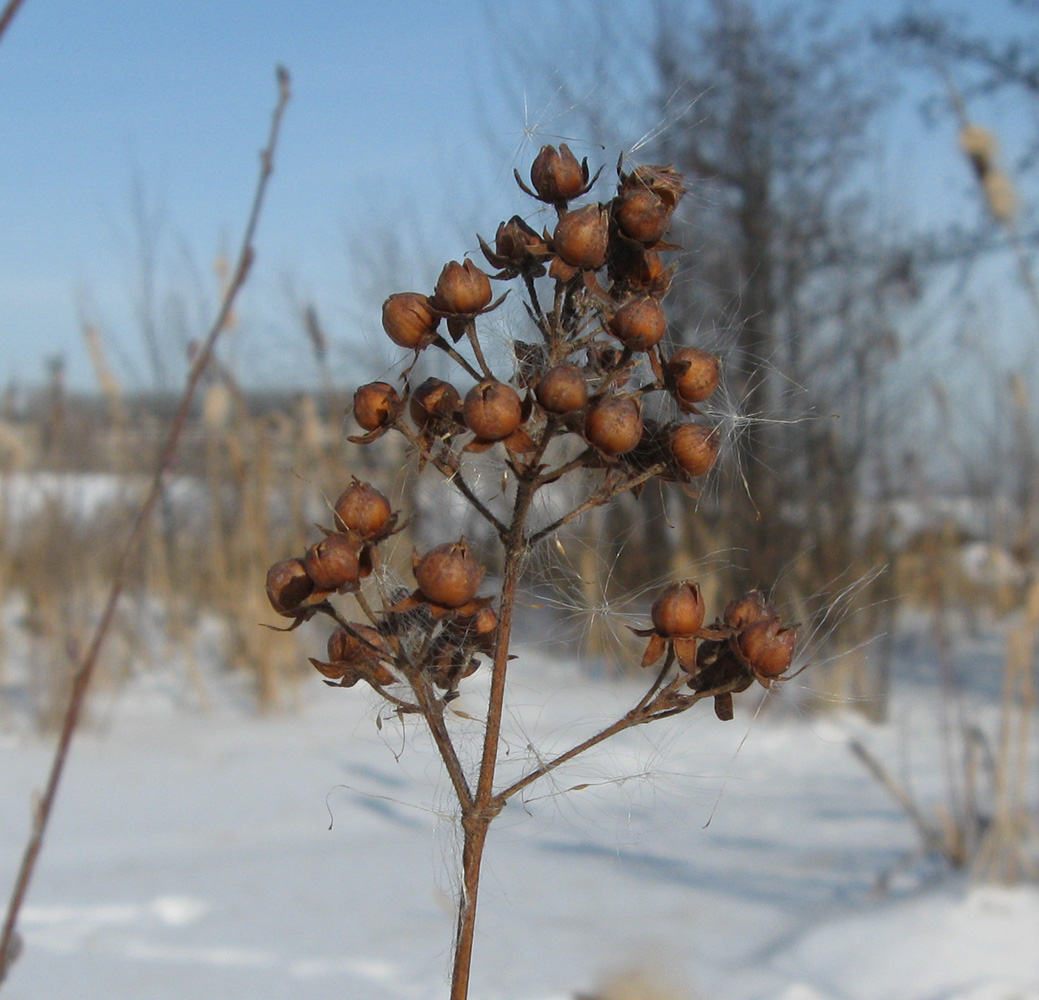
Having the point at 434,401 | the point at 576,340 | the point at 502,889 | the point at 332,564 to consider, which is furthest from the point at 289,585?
the point at 502,889

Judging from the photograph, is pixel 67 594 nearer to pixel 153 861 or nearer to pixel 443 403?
pixel 153 861

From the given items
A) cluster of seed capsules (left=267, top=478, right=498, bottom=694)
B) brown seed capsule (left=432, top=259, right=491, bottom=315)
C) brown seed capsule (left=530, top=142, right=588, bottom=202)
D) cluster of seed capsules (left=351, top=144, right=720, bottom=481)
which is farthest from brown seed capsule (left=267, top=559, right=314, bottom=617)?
brown seed capsule (left=530, top=142, right=588, bottom=202)

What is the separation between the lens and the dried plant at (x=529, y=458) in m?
0.68

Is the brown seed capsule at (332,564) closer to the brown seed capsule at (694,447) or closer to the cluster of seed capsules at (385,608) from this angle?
the cluster of seed capsules at (385,608)

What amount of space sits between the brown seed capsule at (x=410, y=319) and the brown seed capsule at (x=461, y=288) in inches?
0.4

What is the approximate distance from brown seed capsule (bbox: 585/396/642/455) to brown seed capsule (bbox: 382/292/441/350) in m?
0.15

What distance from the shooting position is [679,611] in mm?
714

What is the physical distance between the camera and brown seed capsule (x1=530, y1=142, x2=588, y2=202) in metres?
0.76

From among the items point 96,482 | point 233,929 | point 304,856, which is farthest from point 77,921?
point 96,482

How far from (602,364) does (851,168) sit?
562cm

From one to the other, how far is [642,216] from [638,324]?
87 millimetres

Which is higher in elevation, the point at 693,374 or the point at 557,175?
the point at 557,175

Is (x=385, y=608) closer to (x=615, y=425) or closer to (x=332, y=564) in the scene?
(x=332, y=564)

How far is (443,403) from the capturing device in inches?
30.3
